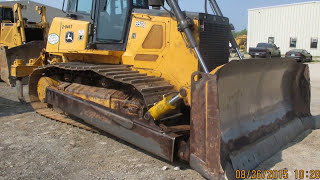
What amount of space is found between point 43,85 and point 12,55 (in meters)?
4.21

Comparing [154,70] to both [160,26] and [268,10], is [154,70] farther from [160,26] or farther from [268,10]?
[268,10]

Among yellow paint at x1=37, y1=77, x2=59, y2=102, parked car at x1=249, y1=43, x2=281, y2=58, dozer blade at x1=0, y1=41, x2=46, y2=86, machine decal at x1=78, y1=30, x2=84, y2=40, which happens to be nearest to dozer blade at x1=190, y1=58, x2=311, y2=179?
machine decal at x1=78, y1=30, x2=84, y2=40

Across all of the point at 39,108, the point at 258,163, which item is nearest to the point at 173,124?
the point at 258,163

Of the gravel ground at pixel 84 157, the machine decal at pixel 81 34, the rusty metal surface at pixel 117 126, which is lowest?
the gravel ground at pixel 84 157

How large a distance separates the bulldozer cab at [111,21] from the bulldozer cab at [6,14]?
9.08m

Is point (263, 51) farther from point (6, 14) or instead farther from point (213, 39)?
point (213, 39)

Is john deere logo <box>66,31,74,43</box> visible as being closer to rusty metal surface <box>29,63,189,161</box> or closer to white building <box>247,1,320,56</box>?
rusty metal surface <box>29,63,189,161</box>

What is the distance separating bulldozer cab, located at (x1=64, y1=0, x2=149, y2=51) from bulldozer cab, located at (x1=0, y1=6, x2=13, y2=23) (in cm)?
908

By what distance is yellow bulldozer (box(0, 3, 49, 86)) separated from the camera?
937 centimetres

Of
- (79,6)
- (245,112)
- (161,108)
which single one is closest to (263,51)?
(79,6)

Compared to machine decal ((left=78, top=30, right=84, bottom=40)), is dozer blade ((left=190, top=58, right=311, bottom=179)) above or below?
below

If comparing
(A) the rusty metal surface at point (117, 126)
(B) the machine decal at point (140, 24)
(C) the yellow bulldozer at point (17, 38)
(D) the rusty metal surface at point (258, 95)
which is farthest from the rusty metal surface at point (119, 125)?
(C) the yellow bulldozer at point (17, 38)

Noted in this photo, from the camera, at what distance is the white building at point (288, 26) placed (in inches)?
1162

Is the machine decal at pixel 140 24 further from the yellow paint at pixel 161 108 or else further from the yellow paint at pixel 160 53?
the yellow paint at pixel 161 108
